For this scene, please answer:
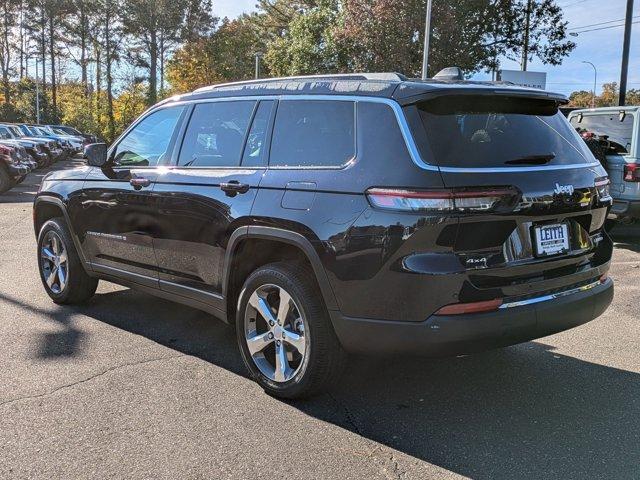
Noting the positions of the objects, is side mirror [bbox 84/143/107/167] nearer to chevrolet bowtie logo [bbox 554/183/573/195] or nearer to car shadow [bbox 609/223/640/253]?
chevrolet bowtie logo [bbox 554/183/573/195]

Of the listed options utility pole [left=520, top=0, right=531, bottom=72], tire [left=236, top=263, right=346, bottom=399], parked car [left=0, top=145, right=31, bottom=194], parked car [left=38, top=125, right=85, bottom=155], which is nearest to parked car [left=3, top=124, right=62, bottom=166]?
parked car [left=0, top=145, right=31, bottom=194]

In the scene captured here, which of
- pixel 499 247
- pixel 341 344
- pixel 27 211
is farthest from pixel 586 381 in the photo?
pixel 27 211

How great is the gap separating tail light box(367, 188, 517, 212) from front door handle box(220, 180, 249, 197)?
1018 millimetres

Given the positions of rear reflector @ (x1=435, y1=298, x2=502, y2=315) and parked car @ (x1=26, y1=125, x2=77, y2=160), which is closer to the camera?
rear reflector @ (x1=435, y1=298, x2=502, y2=315)

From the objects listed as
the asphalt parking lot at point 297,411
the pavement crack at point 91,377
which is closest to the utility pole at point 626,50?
the asphalt parking lot at point 297,411

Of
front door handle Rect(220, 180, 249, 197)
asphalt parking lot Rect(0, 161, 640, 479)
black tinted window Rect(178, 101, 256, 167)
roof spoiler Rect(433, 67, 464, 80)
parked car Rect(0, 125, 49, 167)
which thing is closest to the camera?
asphalt parking lot Rect(0, 161, 640, 479)

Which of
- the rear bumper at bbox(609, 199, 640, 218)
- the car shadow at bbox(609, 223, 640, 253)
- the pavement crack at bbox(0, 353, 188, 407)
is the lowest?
the pavement crack at bbox(0, 353, 188, 407)

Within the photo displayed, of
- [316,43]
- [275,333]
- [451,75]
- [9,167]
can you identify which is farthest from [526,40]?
[275,333]

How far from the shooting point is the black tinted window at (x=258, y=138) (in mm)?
3818

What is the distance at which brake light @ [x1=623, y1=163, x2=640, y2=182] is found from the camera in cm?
857

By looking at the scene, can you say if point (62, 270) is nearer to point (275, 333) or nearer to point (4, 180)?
point (275, 333)

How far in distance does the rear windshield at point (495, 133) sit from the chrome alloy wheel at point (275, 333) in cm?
122

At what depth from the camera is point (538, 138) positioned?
11.4 feet

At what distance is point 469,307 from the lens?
2992 millimetres
